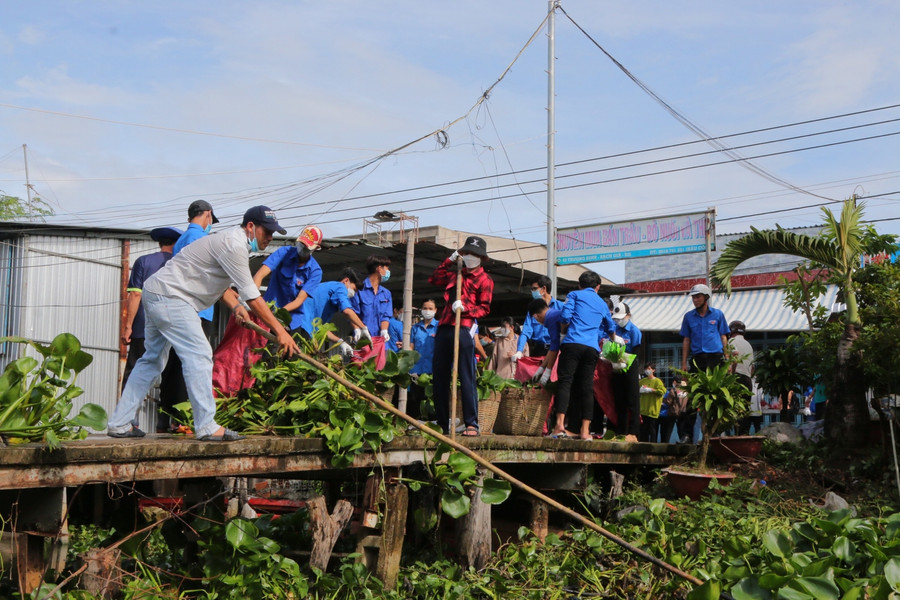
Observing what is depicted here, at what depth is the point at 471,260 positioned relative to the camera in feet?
24.7

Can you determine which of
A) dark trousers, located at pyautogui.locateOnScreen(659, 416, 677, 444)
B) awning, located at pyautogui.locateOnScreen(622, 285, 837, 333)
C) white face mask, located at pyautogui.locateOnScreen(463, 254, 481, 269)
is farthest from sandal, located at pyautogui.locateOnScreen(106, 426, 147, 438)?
awning, located at pyautogui.locateOnScreen(622, 285, 837, 333)

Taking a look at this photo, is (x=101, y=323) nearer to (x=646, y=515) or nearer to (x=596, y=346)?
(x=596, y=346)

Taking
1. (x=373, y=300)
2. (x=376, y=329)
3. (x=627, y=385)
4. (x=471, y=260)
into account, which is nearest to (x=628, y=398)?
(x=627, y=385)

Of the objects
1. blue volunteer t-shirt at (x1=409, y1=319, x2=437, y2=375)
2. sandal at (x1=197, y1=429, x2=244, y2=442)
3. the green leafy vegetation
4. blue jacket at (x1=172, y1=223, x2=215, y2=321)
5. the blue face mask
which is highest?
blue jacket at (x1=172, y1=223, x2=215, y2=321)

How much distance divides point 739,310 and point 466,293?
14773mm

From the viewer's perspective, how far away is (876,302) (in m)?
8.80

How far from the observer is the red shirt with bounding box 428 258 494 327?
7.53m

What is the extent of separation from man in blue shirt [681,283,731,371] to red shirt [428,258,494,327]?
10.5 ft

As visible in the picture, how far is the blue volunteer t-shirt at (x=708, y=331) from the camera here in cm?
993

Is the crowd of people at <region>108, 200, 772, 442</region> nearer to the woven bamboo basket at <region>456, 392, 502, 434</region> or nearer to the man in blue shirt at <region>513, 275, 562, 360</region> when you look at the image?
the man in blue shirt at <region>513, 275, 562, 360</region>

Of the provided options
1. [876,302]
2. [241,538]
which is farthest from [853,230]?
[241,538]

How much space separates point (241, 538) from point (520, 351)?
521 centimetres

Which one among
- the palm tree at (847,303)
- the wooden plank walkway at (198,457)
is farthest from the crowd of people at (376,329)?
the palm tree at (847,303)

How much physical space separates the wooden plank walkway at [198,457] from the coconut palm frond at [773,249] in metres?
3.29
